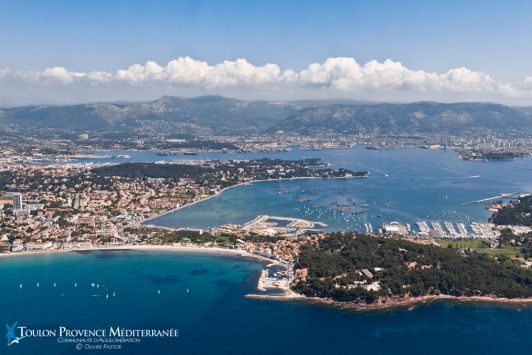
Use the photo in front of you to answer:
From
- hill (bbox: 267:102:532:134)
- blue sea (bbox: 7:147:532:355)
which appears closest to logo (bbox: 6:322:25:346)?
blue sea (bbox: 7:147:532:355)

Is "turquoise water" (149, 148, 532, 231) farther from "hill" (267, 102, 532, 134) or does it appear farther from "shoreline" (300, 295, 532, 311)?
"hill" (267, 102, 532, 134)

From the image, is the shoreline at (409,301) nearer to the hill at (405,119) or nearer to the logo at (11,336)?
the logo at (11,336)

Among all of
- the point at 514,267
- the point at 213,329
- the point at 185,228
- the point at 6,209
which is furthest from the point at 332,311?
the point at 6,209

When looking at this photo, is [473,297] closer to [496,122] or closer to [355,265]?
[355,265]

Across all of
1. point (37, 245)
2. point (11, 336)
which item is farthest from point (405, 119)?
point (11, 336)

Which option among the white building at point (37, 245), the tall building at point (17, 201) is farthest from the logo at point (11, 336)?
the tall building at point (17, 201)

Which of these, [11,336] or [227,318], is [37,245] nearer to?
[11,336]
